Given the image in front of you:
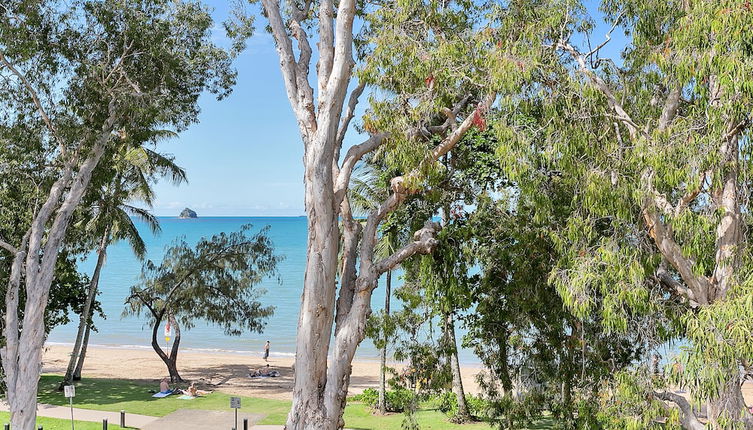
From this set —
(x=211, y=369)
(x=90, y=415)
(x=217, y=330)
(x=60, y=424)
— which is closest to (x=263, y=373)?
(x=211, y=369)

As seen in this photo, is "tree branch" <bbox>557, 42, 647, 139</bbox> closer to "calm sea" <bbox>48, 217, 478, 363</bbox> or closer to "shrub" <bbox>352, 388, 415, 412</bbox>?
"shrub" <bbox>352, 388, 415, 412</bbox>

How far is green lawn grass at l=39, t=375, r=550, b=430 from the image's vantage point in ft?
57.2

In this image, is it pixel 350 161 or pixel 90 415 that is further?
pixel 90 415

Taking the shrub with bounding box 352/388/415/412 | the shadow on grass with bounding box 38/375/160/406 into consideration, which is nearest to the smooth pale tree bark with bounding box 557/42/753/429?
the shrub with bounding box 352/388/415/412

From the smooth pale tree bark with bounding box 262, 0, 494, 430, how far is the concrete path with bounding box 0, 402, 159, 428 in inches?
365

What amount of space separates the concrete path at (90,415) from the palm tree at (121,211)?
141 inches

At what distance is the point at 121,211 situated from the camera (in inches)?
912

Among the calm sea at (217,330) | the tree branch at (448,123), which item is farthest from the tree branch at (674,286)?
the calm sea at (217,330)

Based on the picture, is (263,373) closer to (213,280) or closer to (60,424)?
(213,280)

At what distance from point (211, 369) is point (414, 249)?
20.9m

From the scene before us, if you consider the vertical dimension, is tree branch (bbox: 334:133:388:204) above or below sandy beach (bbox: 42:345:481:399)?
above

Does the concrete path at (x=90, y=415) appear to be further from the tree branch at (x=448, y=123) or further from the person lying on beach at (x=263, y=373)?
the tree branch at (x=448, y=123)

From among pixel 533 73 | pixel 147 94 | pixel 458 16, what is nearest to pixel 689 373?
pixel 533 73

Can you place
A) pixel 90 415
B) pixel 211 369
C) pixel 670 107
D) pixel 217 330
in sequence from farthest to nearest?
pixel 217 330 → pixel 211 369 → pixel 90 415 → pixel 670 107
